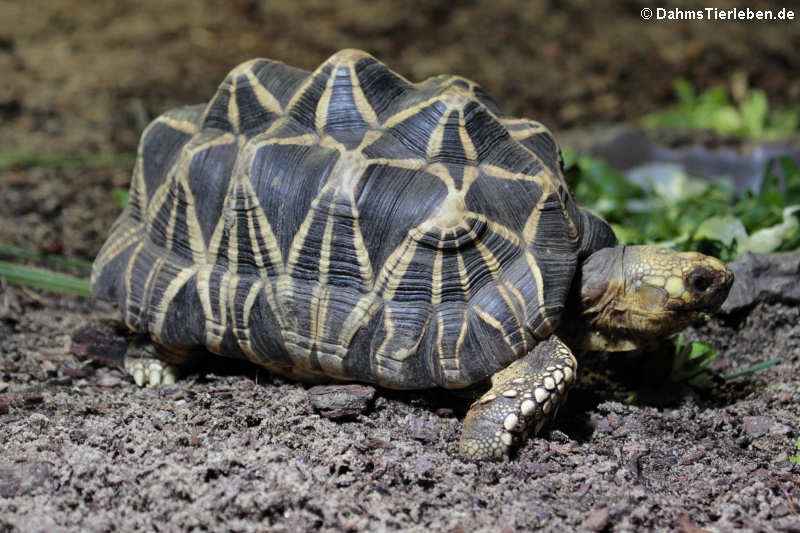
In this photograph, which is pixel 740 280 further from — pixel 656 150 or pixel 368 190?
pixel 656 150

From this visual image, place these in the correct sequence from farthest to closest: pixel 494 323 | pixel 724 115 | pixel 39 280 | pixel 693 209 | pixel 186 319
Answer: pixel 724 115 → pixel 693 209 → pixel 39 280 → pixel 186 319 → pixel 494 323

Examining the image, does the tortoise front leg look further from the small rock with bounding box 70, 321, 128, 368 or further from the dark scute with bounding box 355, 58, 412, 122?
the small rock with bounding box 70, 321, 128, 368

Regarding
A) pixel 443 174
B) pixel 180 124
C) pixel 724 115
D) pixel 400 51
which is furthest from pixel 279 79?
pixel 724 115

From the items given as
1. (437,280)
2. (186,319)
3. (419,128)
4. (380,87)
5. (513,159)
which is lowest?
(186,319)

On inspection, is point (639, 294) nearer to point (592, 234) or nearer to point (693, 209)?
point (592, 234)

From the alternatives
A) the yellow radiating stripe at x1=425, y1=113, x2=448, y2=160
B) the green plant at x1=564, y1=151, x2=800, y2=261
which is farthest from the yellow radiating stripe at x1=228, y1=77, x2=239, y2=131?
the green plant at x1=564, y1=151, x2=800, y2=261
